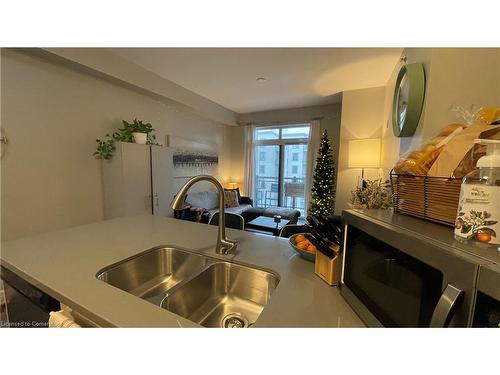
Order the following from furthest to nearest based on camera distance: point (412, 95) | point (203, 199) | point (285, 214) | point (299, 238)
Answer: point (203, 199)
point (285, 214)
point (412, 95)
point (299, 238)

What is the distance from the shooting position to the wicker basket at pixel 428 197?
0.47 metres

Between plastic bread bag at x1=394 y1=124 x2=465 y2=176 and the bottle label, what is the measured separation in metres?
0.16

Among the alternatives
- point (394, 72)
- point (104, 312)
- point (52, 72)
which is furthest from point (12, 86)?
point (394, 72)

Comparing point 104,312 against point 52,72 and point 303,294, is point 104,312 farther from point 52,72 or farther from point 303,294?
point 52,72

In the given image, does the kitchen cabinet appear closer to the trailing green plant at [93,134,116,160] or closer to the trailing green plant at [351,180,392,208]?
the trailing green plant at [93,134,116,160]

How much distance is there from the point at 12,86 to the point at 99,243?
195 cm

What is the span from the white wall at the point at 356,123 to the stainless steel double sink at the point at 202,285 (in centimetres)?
263

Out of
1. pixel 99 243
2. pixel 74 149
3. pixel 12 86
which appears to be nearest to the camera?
pixel 99 243

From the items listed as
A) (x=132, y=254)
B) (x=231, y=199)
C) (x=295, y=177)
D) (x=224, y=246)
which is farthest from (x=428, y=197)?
(x=295, y=177)

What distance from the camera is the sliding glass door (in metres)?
4.51

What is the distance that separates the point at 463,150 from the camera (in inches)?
19.6

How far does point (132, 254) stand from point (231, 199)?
10.6 feet

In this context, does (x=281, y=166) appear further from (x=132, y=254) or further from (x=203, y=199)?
(x=132, y=254)

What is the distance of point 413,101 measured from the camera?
140 centimetres
